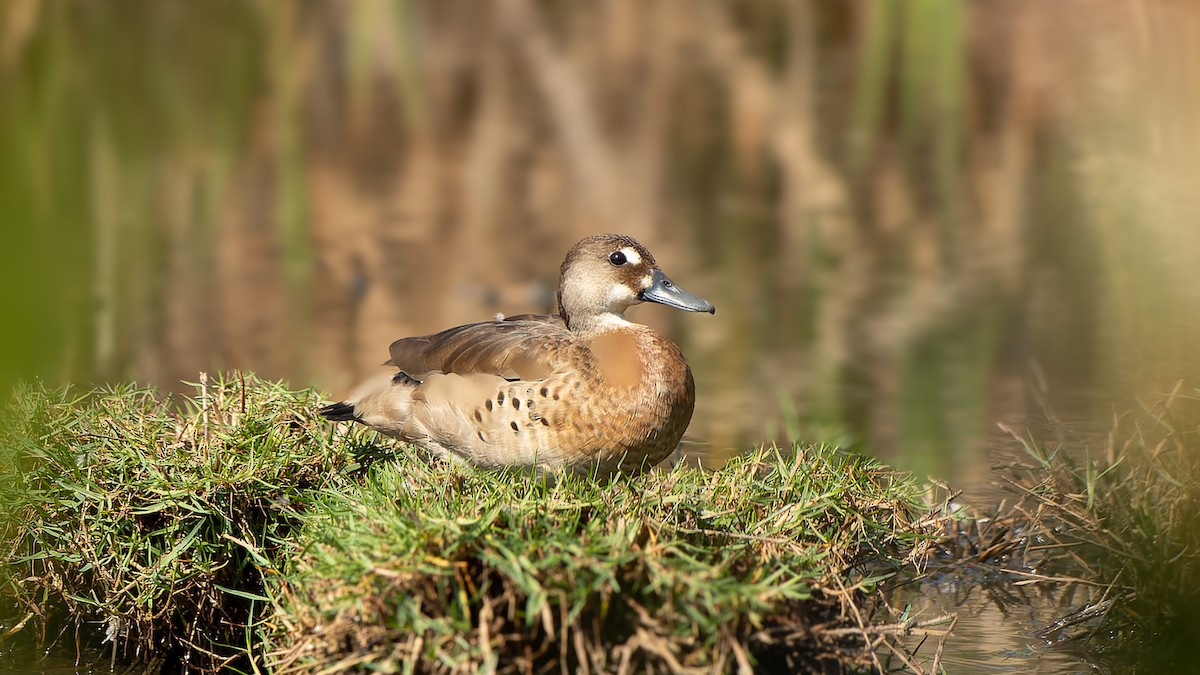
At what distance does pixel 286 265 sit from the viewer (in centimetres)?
915

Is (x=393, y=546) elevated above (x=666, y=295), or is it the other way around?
(x=666, y=295)

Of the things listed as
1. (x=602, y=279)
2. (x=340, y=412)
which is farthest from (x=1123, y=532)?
(x=340, y=412)

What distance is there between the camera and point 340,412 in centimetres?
415

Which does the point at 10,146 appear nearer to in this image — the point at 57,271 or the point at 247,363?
the point at 57,271

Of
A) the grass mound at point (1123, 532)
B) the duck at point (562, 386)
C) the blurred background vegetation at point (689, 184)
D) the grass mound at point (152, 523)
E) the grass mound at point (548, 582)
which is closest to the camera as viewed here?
the grass mound at point (548, 582)

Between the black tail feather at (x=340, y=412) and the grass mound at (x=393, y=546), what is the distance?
49mm

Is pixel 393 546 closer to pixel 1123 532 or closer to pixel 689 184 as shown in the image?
pixel 1123 532

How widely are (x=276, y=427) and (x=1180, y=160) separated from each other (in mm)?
7891

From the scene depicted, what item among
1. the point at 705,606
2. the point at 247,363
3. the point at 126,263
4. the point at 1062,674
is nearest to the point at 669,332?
the point at 247,363

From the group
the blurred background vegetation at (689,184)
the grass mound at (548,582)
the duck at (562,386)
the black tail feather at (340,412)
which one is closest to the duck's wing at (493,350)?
the duck at (562,386)

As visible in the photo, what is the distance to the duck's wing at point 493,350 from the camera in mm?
4188

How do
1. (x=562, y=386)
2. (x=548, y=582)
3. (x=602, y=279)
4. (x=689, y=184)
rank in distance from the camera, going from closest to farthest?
1. (x=548, y=582)
2. (x=562, y=386)
3. (x=602, y=279)
4. (x=689, y=184)

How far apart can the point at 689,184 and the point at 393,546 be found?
7829 millimetres

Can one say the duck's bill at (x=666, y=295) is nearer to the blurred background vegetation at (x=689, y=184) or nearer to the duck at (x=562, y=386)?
the duck at (x=562, y=386)
